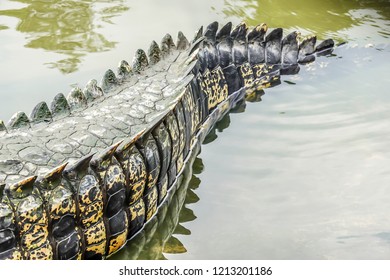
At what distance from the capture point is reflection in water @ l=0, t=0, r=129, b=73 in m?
5.43

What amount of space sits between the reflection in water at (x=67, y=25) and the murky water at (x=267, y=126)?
0.05ft

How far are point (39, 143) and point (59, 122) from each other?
271 mm

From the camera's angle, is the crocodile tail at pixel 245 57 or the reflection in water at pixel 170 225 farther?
the crocodile tail at pixel 245 57

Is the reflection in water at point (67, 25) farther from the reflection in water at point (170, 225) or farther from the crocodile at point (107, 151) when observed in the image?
the reflection in water at point (170, 225)

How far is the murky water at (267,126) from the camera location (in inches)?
142

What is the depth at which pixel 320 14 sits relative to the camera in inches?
261

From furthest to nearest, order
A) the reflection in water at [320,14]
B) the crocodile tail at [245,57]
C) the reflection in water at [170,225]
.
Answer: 1. the reflection in water at [320,14]
2. the crocodile tail at [245,57]
3. the reflection in water at [170,225]

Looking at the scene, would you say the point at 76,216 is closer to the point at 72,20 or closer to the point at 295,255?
the point at 295,255

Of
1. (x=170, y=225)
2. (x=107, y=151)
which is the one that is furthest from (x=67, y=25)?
(x=107, y=151)

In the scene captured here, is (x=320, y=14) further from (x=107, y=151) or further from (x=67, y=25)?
(x=107, y=151)

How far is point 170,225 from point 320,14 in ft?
12.0

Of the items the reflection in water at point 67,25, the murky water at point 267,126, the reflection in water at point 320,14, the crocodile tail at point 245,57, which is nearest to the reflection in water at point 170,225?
the murky water at point 267,126

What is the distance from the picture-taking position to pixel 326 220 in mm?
3727

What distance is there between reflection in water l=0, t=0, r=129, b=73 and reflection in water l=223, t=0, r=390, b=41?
4.07 ft
